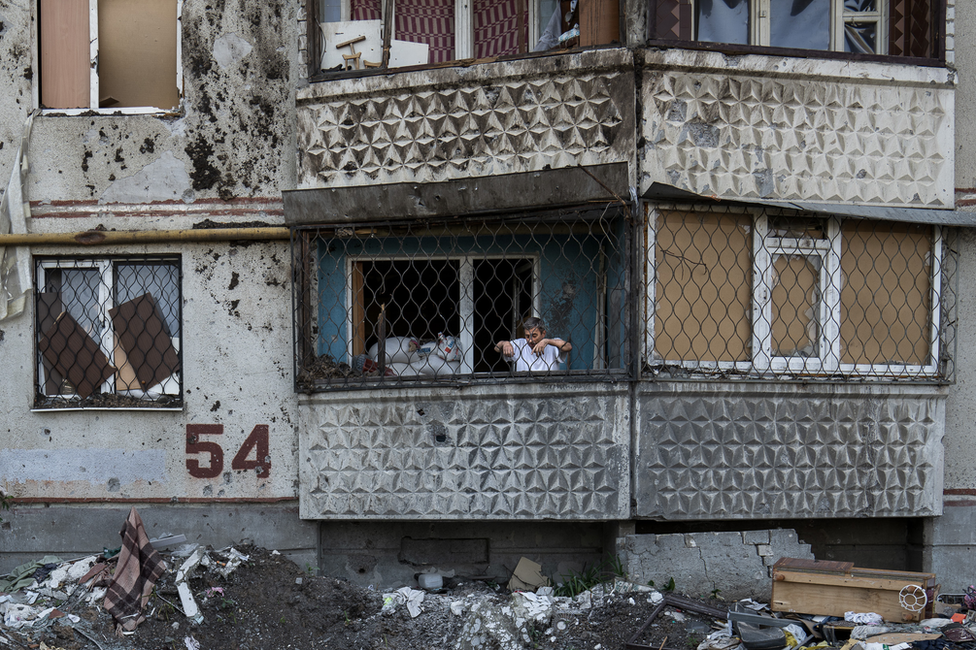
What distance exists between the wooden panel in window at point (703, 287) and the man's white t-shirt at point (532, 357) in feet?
2.60

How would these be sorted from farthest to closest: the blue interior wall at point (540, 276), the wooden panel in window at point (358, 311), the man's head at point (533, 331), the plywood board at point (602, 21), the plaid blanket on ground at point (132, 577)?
the wooden panel in window at point (358, 311), the blue interior wall at point (540, 276), the man's head at point (533, 331), the plywood board at point (602, 21), the plaid blanket on ground at point (132, 577)

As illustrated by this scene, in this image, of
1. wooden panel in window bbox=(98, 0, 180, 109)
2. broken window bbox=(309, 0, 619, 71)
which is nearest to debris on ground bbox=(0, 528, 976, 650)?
wooden panel in window bbox=(98, 0, 180, 109)

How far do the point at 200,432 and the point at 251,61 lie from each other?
9.87ft

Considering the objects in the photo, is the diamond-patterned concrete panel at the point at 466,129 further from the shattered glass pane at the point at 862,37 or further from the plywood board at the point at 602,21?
the shattered glass pane at the point at 862,37

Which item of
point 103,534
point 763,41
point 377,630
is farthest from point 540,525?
point 763,41

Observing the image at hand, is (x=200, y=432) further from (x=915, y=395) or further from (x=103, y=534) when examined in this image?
(x=915, y=395)

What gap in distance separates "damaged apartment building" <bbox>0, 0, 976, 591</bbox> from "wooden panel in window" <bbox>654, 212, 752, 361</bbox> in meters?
0.02

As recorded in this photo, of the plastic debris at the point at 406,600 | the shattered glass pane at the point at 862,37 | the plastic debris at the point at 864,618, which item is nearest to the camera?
the plastic debris at the point at 864,618

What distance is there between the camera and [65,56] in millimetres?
6359

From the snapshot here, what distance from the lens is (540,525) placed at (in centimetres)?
611

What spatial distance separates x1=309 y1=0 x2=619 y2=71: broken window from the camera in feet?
20.0

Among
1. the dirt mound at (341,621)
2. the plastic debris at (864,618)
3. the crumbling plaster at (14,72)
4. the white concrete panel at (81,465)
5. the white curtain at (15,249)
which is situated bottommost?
the dirt mound at (341,621)

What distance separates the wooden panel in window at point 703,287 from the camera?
563 centimetres

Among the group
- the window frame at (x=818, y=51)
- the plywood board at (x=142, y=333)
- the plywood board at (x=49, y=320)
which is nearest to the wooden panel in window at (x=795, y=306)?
the window frame at (x=818, y=51)
